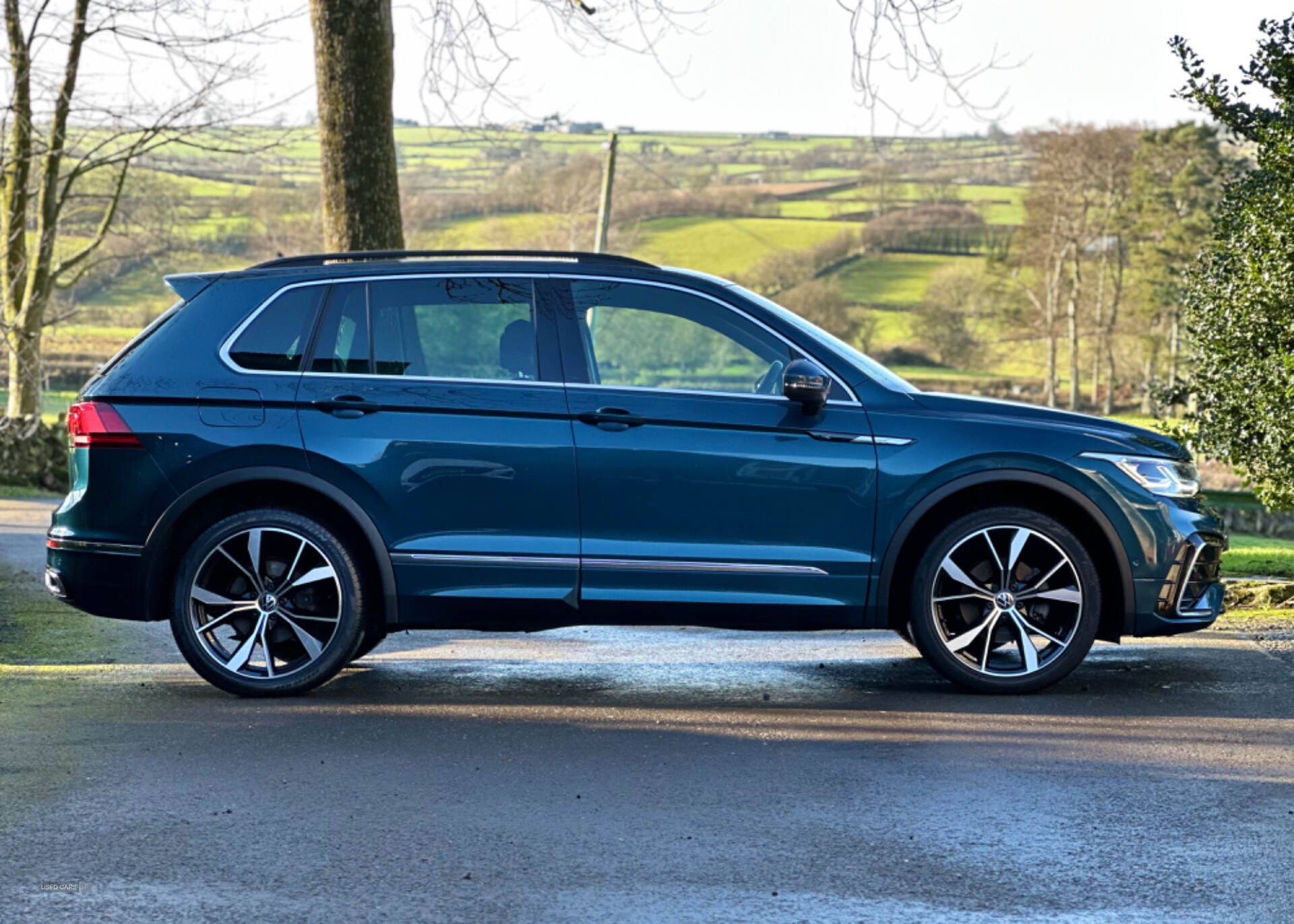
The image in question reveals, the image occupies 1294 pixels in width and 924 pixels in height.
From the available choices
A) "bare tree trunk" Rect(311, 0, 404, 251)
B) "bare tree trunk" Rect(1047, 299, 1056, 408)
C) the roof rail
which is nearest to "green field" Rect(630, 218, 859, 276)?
"bare tree trunk" Rect(1047, 299, 1056, 408)

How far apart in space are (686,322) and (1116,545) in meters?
2.13

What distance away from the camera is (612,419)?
7086mm

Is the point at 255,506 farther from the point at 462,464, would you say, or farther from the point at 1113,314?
→ the point at 1113,314

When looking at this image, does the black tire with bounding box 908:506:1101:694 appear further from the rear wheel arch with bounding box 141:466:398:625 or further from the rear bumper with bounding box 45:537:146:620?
the rear bumper with bounding box 45:537:146:620

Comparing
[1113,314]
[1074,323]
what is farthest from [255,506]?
[1113,314]

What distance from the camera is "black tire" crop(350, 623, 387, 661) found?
24.3 feet

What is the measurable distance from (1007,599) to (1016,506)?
42cm

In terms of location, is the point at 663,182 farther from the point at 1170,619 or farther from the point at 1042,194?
the point at 1170,619

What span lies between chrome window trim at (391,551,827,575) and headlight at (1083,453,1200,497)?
1.40 m

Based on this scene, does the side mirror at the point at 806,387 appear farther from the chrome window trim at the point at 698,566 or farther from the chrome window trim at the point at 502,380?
the chrome window trim at the point at 698,566

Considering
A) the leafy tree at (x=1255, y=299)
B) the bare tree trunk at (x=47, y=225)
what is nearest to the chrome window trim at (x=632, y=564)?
the leafy tree at (x=1255, y=299)

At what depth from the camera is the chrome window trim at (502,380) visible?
718cm

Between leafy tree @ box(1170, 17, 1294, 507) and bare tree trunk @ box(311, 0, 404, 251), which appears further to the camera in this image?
bare tree trunk @ box(311, 0, 404, 251)

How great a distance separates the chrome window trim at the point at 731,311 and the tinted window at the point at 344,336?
34.2 inches
